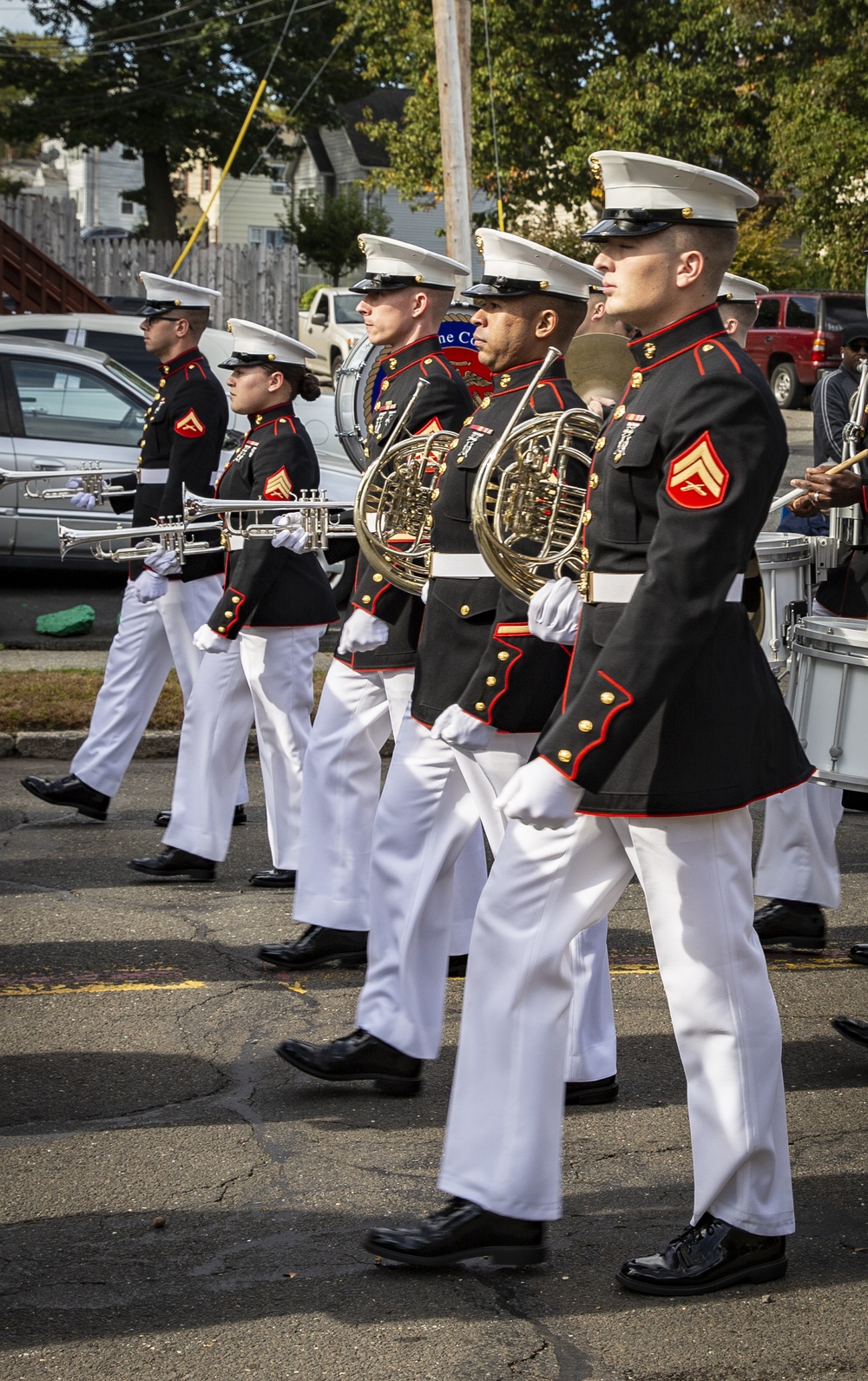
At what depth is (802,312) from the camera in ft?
94.3

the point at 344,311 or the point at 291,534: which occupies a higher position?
the point at 344,311

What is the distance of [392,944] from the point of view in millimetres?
4527

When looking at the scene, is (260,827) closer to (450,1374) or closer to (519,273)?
(519,273)

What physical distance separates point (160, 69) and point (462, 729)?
3929 centimetres

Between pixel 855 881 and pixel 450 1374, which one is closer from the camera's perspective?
pixel 450 1374

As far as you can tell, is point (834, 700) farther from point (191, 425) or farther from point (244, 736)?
point (191, 425)

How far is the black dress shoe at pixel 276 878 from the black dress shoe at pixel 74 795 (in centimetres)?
107

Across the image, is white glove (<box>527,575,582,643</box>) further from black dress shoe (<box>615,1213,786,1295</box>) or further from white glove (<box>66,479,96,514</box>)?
white glove (<box>66,479,96,514</box>)

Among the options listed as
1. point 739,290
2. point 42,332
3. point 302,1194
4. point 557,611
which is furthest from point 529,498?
point 42,332

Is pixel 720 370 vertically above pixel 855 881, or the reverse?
Result: pixel 720 370

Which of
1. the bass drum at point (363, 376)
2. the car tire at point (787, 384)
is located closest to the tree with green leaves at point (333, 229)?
the car tire at point (787, 384)

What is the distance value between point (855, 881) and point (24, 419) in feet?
26.7

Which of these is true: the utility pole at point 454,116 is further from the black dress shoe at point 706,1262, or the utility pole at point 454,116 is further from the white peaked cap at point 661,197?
the black dress shoe at point 706,1262

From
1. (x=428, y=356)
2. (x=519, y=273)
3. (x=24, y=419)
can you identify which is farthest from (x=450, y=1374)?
(x=24, y=419)
